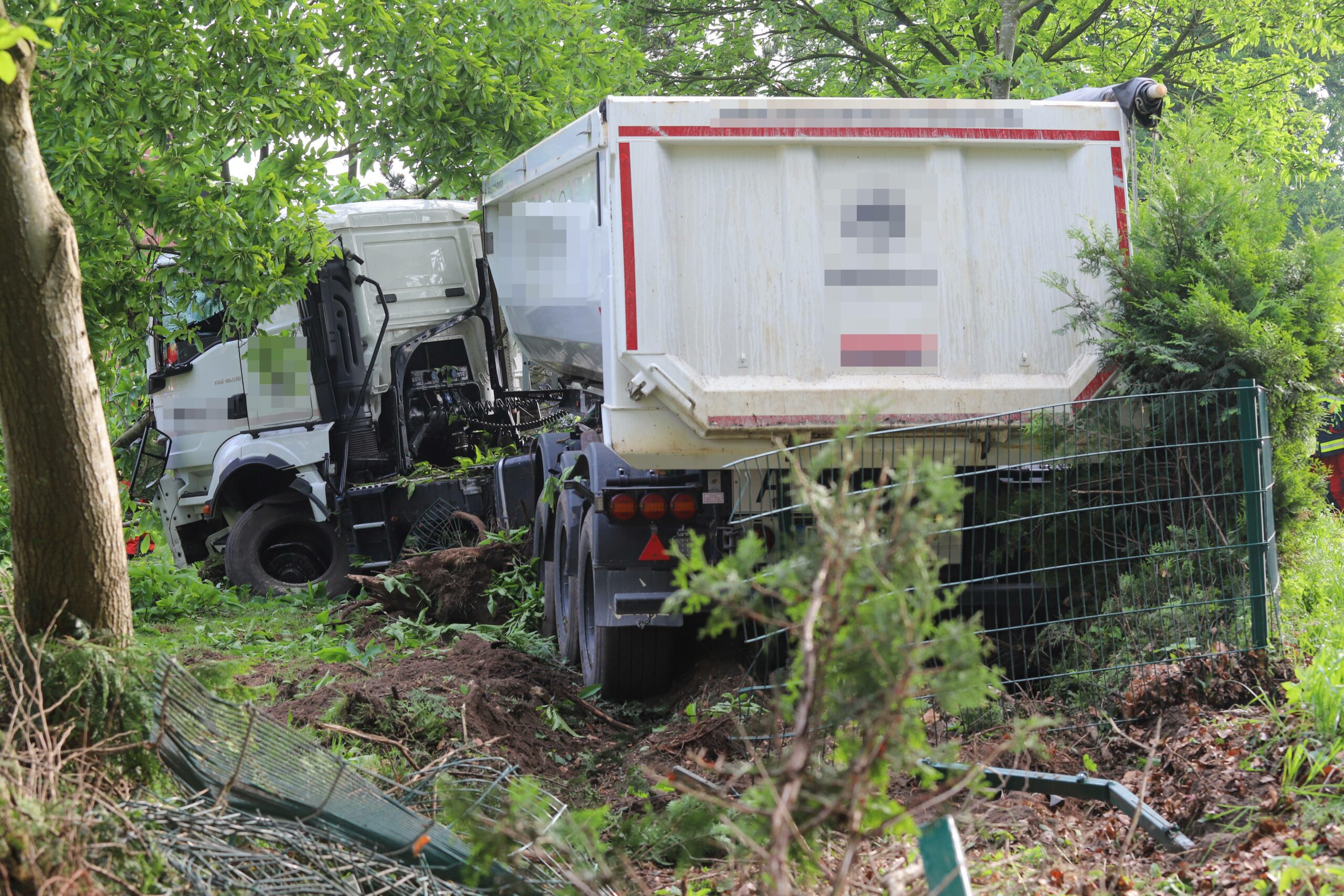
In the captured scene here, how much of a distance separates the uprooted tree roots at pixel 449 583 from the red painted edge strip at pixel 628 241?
3.61m

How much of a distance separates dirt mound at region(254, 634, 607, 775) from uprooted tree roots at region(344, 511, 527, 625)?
129cm

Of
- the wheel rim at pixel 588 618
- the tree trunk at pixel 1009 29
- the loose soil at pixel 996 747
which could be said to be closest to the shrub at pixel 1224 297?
the loose soil at pixel 996 747

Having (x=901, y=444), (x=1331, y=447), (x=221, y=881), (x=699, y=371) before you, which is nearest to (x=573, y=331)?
(x=699, y=371)

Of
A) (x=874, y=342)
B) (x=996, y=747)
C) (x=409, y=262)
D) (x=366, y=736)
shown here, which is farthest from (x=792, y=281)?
(x=409, y=262)

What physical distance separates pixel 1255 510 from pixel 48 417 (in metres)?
3.97

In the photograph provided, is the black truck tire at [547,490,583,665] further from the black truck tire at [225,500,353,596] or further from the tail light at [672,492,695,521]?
the black truck tire at [225,500,353,596]

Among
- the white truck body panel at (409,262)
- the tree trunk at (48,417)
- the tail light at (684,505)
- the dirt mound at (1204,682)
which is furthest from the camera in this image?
the white truck body panel at (409,262)

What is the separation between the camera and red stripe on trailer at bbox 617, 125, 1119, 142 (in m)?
4.97

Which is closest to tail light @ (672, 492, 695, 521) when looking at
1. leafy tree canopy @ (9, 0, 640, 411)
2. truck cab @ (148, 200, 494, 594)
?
leafy tree canopy @ (9, 0, 640, 411)

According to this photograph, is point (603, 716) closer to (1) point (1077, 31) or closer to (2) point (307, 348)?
(2) point (307, 348)

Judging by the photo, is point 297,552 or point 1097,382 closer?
point 1097,382

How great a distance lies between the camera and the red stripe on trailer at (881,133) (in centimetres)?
497

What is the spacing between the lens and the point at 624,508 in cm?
559

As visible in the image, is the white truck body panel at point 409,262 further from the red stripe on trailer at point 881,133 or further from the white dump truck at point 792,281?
the red stripe on trailer at point 881,133
